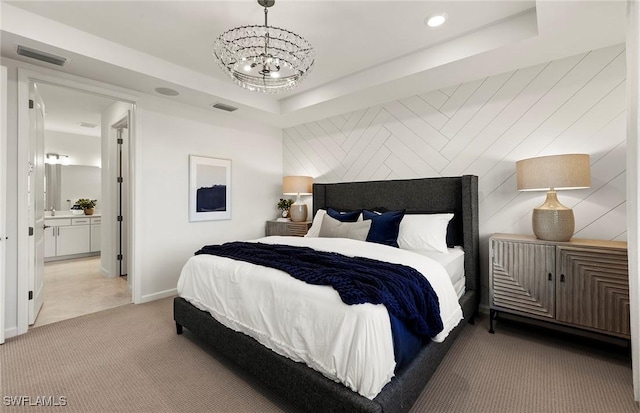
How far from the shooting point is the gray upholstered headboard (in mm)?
2928

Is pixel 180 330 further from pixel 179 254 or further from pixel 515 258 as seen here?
pixel 515 258

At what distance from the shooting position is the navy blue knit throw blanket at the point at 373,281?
1.55m

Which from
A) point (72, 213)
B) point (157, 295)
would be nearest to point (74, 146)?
point (72, 213)

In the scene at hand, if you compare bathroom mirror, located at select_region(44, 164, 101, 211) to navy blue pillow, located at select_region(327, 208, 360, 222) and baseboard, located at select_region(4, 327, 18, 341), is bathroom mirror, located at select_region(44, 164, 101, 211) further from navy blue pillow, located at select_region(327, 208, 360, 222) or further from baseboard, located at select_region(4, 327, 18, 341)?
navy blue pillow, located at select_region(327, 208, 360, 222)

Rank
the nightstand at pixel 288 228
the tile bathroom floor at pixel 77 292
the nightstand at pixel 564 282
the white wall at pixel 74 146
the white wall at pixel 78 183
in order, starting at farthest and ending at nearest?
the white wall at pixel 78 183 → the white wall at pixel 74 146 → the nightstand at pixel 288 228 → the tile bathroom floor at pixel 77 292 → the nightstand at pixel 564 282

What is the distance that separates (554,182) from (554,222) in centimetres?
33

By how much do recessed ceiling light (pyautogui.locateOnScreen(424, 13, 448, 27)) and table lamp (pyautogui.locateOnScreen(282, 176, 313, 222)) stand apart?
8.43 ft

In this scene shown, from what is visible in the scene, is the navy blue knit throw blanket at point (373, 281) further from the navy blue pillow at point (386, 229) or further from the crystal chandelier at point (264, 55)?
the crystal chandelier at point (264, 55)

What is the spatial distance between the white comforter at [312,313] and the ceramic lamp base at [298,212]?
76.3 inches

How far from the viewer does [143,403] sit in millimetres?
1777

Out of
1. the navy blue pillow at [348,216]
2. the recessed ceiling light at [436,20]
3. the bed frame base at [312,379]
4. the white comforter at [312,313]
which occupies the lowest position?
the bed frame base at [312,379]

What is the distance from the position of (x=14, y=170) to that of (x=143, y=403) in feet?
8.04

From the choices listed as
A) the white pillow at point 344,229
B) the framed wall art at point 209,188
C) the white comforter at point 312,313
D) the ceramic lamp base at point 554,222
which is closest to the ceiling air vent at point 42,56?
the framed wall art at point 209,188

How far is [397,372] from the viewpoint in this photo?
5.14 ft
